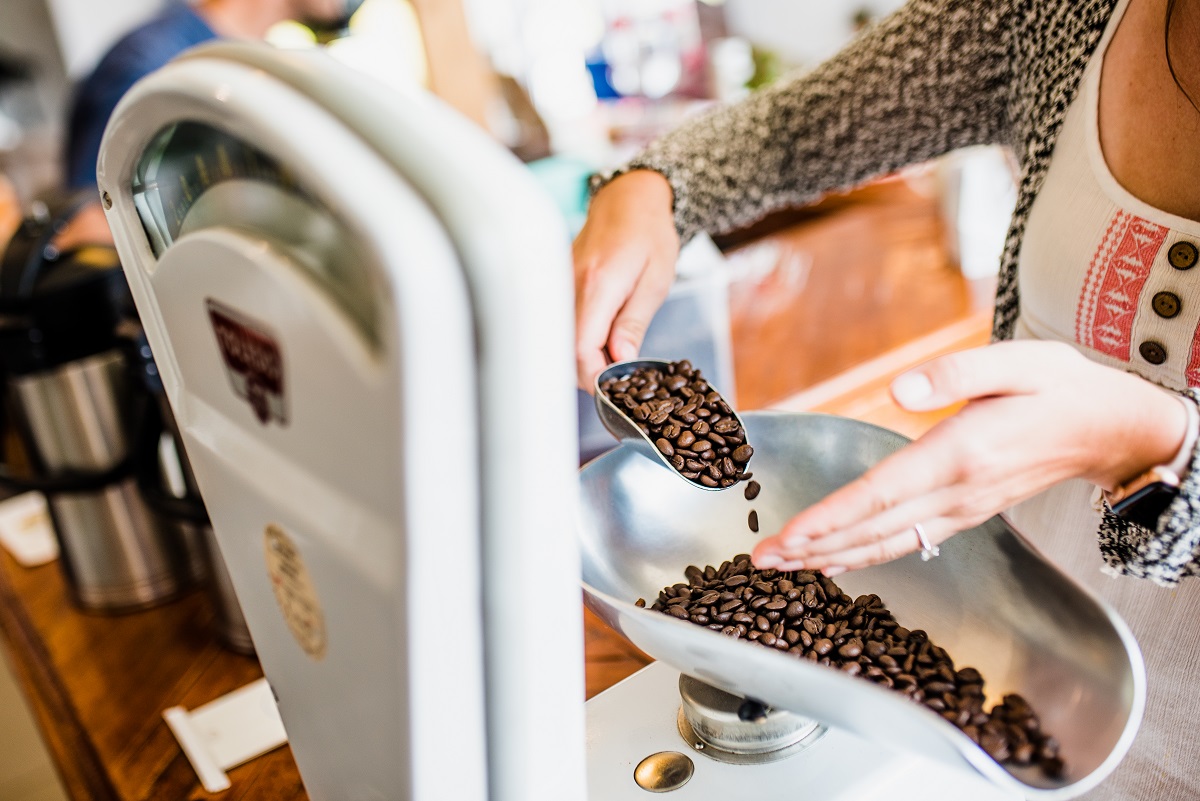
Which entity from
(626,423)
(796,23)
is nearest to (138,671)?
(626,423)

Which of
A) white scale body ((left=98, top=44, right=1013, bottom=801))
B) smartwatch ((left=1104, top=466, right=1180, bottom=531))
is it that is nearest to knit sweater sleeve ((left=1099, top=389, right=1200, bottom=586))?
smartwatch ((left=1104, top=466, right=1180, bottom=531))

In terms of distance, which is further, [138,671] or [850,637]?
[138,671]

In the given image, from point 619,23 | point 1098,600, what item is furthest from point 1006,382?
point 619,23

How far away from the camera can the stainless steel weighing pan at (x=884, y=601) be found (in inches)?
18.9

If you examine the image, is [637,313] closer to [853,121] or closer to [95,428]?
[853,121]

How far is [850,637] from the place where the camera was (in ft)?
2.14

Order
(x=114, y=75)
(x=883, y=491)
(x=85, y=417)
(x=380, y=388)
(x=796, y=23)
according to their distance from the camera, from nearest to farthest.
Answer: (x=380, y=388)
(x=883, y=491)
(x=85, y=417)
(x=114, y=75)
(x=796, y=23)

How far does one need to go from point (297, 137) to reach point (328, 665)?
11.7 inches

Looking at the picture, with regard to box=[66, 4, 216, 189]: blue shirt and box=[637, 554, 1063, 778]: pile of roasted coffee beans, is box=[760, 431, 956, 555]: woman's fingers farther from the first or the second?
box=[66, 4, 216, 189]: blue shirt

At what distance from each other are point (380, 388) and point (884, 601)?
53cm

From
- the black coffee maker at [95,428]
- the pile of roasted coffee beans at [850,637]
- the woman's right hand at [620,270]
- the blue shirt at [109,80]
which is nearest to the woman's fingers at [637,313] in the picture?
the woman's right hand at [620,270]

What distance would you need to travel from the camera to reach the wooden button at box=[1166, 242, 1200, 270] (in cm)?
72

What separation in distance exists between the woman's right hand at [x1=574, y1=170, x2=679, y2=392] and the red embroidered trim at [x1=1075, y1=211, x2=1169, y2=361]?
0.40 meters

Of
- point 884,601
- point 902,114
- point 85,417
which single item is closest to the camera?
point 884,601
